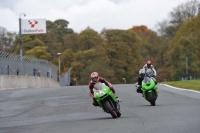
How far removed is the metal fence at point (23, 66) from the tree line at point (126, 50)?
105ft

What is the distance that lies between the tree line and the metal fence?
32.1m

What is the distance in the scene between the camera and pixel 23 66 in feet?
153

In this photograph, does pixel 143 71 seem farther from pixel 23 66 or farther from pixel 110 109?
pixel 23 66

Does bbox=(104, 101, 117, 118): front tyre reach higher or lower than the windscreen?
lower

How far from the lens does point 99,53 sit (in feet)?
322

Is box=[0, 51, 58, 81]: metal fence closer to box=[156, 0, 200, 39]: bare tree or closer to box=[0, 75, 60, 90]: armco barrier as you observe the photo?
box=[0, 75, 60, 90]: armco barrier

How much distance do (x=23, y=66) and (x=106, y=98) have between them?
31.8 meters

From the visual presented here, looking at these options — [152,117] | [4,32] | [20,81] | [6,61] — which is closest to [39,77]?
[20,81]

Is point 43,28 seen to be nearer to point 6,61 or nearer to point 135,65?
point 135,65

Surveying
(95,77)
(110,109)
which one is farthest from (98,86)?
(110,109)

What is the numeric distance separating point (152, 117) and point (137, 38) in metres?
91.0

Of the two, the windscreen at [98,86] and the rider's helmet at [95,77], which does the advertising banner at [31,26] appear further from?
the windscreen at [98,86]

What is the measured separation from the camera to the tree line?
291ft

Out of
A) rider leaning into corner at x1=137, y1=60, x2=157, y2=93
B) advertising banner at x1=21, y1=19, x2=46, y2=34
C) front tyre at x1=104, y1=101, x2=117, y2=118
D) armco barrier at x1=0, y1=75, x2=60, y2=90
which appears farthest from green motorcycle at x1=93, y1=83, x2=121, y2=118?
advertising banner at x1=21, y1=19, x2=46, y2=34
